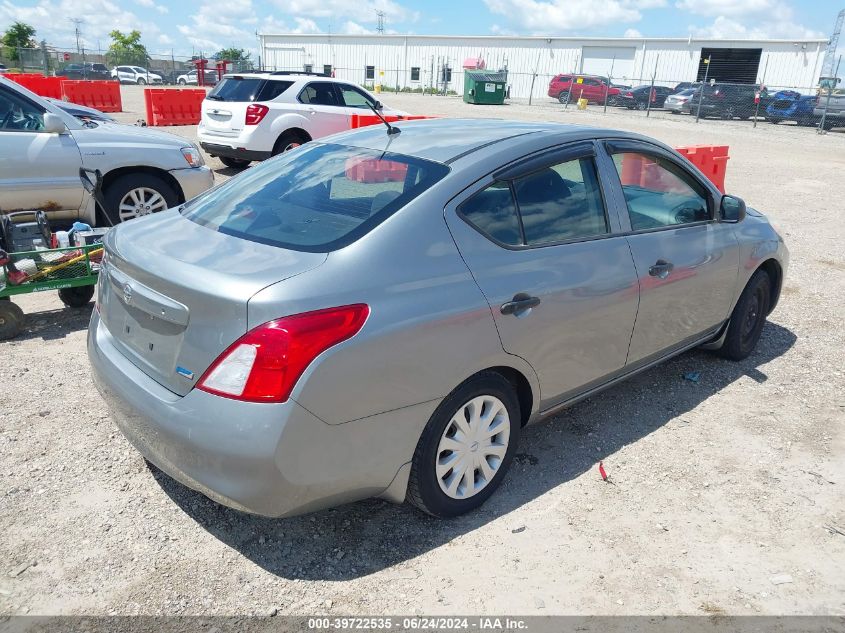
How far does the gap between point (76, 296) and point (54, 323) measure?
34cm

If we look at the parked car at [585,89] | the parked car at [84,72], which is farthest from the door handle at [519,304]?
the parked car at [84,72]

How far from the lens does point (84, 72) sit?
136 ft

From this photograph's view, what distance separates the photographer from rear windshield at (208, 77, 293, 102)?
39.8 feet

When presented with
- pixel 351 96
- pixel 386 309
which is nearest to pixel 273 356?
pixel 386 309

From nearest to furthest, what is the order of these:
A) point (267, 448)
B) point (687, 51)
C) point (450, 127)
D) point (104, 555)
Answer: point (267, 448), point (104, 555), point (450, 127), point (687, 51)

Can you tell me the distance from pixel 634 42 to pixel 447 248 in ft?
172

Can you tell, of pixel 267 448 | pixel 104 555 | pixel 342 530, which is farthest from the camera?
pixel 342 530

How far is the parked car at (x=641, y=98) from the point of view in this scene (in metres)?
35.0

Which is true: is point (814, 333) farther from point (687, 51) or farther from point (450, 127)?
point (687, 51)

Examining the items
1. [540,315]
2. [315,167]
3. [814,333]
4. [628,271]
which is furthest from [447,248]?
[814,333]

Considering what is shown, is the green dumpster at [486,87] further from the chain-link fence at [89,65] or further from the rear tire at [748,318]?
the rear tire at [748,318]

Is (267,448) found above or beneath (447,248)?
beneath

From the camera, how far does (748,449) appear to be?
13.0ft

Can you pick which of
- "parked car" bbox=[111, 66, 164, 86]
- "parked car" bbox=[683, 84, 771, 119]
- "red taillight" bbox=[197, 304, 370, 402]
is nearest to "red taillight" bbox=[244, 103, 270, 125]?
"red taillight" bbox=[197, 304, 370, 402]
